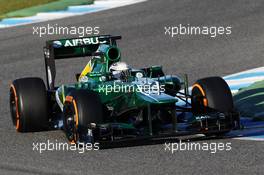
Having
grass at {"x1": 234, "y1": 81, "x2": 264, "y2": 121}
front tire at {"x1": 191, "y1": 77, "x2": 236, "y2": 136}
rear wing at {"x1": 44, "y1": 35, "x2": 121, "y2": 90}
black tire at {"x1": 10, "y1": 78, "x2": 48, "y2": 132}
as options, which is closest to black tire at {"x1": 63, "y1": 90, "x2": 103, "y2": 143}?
black tire at {"x1": 10, "y1": 78, "x2": 48, "y2": 132}

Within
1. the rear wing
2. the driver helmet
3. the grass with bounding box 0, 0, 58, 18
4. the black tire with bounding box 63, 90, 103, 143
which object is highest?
the grass with bounding box 0, 0, 58, 18

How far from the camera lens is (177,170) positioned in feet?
31.3

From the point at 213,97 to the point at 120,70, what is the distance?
1.25 metres

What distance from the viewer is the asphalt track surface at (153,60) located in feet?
32.3

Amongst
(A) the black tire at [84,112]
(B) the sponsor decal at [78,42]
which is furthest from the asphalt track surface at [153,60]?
(B) the sponsor decal at [78,42]

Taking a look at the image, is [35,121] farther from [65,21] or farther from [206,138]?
[65,21]

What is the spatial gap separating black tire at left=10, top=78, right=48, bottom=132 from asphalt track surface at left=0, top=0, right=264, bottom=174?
14 centimetres

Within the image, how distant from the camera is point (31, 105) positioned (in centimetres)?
1191

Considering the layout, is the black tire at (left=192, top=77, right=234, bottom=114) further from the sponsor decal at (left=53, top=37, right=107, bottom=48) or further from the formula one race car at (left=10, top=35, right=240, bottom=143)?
the sponsor decal at (left=53, top=37, right=107, bottom=48)

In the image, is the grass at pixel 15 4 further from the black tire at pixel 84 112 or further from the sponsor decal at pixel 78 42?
the black tire at pixel 84 112

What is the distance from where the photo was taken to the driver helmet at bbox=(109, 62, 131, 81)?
11.9m

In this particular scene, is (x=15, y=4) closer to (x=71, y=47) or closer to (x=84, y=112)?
(x=71, y=47)

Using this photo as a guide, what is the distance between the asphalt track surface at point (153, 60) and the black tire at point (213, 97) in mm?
583

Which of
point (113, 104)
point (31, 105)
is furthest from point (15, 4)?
point (113, 104)
